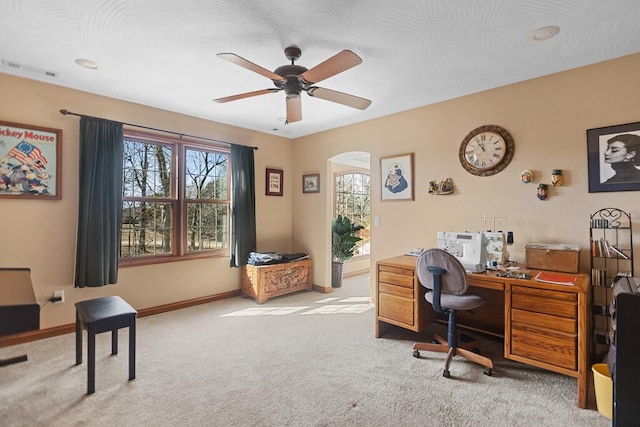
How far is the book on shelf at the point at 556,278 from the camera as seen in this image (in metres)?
2.12

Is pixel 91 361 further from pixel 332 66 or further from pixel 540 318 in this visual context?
pixel 540 318

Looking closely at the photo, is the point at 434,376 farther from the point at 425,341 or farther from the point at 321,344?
the point at 321,344

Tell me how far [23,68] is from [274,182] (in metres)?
2.96

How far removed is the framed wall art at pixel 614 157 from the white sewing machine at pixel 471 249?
98 cm

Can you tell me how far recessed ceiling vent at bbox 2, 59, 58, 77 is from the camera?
8.50 feet

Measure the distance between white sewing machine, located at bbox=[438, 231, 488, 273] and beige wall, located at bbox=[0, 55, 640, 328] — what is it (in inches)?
21.5

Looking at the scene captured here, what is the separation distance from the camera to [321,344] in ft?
9.37

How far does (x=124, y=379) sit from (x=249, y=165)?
9.50 ft

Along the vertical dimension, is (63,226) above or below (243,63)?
below

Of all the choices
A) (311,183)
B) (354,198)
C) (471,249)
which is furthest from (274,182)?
(471,249)

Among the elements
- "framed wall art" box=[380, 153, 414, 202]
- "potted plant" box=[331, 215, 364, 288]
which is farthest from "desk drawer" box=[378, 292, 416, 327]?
"potted plant" box=[331, 215, 364, 288]

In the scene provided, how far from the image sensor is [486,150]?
3082 millimetres

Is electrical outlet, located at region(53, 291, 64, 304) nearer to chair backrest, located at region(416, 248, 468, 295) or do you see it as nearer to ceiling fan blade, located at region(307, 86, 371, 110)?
ceiling fan blade, located at region(307, 86, 371, 110)

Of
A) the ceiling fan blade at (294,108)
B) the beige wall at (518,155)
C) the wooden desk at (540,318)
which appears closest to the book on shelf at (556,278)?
the wooden desk at (540,318)
